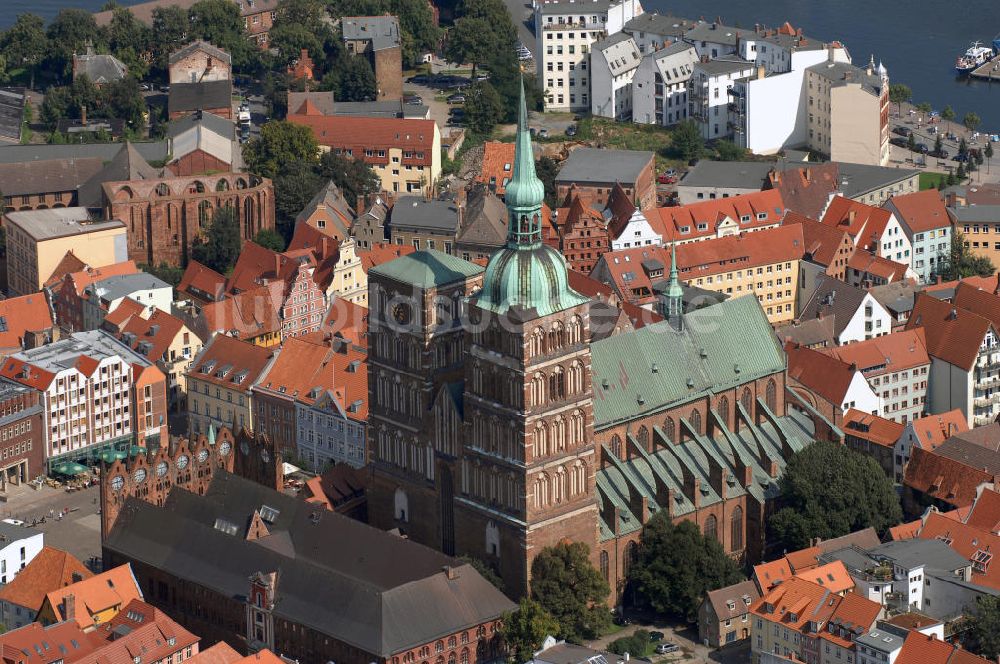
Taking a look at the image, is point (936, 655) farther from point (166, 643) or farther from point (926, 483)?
point (166, 643)

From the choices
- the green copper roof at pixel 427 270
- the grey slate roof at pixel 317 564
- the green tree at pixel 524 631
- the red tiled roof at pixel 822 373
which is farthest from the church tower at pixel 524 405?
the red tiled roof at pixel 822 373

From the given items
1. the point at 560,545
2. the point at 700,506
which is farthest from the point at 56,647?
the point at 700,506

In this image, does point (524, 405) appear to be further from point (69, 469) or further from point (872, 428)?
point (69, 469)

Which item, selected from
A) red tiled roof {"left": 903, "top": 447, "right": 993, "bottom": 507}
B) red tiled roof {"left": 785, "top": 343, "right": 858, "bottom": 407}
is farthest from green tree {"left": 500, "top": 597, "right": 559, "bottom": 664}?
red tiled roof {"left": 785, "top": 343, "right": 858, "bottom": 407}

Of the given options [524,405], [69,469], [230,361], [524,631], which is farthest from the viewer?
[230,361]

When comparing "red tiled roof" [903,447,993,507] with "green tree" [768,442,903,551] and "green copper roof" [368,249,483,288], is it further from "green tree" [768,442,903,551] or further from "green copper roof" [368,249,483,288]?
"green copper roof" [368,249,483,288]

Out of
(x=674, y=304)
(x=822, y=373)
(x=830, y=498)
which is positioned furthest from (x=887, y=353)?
(x=830, y=498)
